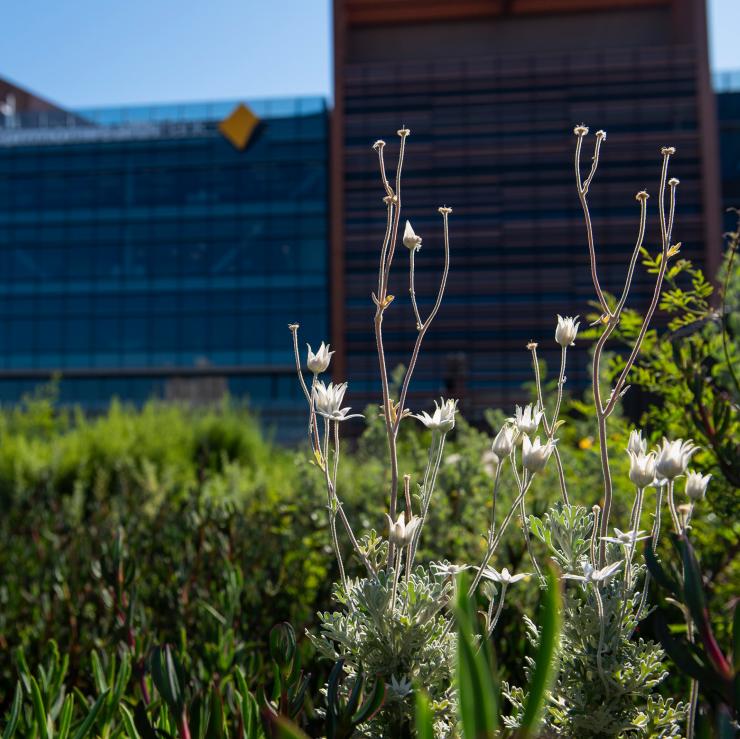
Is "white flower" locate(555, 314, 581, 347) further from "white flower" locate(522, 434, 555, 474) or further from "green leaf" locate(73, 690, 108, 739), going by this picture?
"green leaf" locate(73, 690, 108, 739)

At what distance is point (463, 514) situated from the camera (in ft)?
9.99

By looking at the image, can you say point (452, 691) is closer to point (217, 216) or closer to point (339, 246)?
point (339, 246)

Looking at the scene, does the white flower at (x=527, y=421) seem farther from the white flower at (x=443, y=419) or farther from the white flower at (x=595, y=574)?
the white flower at (x=595, y=574)

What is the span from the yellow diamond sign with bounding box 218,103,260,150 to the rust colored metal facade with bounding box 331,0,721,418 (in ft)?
14.7

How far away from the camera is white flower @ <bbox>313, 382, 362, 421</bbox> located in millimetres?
1007

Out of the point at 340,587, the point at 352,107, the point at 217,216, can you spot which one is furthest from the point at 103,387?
the point at 340,587

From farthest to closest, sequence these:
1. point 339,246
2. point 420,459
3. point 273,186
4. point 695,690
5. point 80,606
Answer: point 273,186 → point 339,246 → point 420,459 → point 80,606 → point 695,690

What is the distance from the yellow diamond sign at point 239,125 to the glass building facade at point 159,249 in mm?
324

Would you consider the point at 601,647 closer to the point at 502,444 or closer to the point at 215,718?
the point at 502,444

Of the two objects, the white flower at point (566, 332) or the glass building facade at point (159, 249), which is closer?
the white flower at point (566, 332)

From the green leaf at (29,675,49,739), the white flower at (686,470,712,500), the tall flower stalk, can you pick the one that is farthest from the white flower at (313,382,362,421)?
the green leaf at (29,675,49,739)

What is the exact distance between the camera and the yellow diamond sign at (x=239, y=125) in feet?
128

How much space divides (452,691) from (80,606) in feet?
6.53

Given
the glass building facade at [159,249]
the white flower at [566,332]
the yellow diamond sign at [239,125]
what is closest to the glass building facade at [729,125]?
the glass building facade at [159,249]
